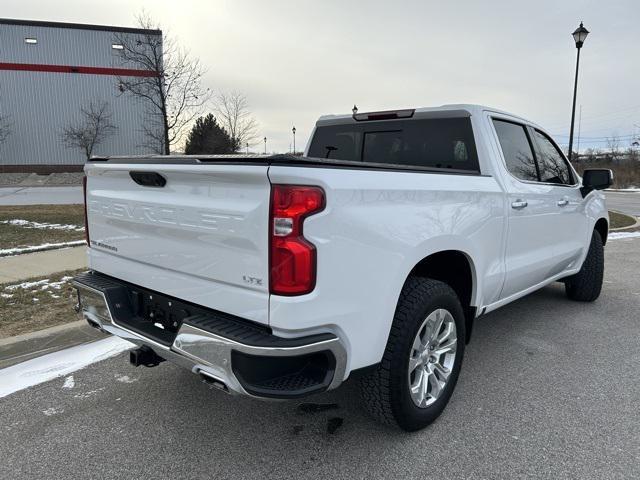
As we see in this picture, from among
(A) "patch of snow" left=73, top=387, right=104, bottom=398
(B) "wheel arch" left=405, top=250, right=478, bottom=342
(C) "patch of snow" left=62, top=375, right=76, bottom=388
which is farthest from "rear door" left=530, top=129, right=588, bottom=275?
(C) "patch of snow" left=62, top=375, right=76, bottom=388

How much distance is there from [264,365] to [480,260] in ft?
5.56

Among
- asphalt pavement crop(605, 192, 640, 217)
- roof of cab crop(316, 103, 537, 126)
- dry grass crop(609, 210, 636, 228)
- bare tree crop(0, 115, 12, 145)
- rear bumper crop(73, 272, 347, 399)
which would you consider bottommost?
asphalt pavement crop(605, 192, 640, 217)

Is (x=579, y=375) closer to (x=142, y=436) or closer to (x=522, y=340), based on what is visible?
(x=522, y=340)

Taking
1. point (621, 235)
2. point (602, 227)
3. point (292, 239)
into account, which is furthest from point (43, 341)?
point (621, 235)

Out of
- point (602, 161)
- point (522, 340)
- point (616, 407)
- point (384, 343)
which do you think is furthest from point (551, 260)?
point (602, 161)

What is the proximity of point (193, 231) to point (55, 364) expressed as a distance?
7.19 feet

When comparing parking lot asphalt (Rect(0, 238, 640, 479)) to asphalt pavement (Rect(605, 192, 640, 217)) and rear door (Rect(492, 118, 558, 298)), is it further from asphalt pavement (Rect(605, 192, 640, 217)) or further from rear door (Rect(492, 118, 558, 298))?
asphalt pavement (Rect(605, 192, 640, 217))

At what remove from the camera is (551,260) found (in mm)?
4219

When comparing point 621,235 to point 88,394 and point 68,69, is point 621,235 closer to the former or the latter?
point 88,394

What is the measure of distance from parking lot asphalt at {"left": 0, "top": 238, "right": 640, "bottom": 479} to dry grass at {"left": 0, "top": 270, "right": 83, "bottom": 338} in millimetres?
1067

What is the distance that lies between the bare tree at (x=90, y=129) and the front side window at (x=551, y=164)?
122 ft

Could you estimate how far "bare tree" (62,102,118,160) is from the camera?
3609cm

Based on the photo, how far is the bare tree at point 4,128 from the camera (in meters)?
35.8

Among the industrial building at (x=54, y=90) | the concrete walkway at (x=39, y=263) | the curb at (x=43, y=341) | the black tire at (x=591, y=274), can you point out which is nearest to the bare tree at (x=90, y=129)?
the industrial building at (x=54, y=90)
